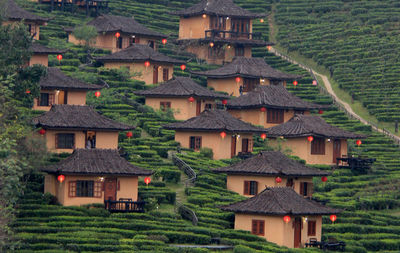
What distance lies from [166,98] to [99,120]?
20.5 m

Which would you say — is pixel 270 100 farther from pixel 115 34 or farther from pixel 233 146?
pixel 115 34

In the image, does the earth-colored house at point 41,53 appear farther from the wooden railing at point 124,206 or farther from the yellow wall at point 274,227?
the yellow wall at point 274,227

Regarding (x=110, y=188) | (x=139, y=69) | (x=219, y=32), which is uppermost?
A: (x=219, y=32)

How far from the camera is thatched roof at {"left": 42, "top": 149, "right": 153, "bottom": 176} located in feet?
273

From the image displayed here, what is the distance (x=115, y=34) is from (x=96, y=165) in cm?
4757

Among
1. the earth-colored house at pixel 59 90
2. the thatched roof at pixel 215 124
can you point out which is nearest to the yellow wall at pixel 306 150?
the thatched roof at pixel 215 124

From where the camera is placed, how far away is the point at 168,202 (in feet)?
283

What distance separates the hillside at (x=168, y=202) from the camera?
7572 cm

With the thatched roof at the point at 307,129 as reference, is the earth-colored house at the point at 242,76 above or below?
above

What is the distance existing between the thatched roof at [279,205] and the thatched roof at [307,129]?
20784 millimetres

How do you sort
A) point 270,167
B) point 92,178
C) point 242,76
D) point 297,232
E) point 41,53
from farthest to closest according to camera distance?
point 242,76
point 41,53
point 270,167
point 92,178
point 297,232

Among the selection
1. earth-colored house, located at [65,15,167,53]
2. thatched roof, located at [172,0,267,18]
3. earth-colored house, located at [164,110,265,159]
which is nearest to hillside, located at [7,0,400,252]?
earth-colored house, located at [164,110,265,159]

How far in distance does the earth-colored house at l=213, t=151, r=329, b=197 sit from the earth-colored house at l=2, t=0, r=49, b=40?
39191mm

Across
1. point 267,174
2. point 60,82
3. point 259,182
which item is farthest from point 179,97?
point 267,174
